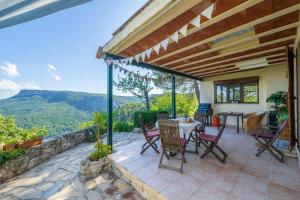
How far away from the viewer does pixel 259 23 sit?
245 centimetres

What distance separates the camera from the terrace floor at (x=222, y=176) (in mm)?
2033

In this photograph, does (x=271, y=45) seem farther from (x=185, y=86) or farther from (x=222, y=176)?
(x=185, y=86)

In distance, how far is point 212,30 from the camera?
105 inches

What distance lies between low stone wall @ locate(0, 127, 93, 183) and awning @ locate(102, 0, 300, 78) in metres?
3.11

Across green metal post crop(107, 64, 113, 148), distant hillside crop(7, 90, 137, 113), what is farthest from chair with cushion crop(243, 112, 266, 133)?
distant hillside crop(7, 90, 137, 113)

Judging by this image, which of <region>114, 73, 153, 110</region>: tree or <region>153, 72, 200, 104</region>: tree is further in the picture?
<region>153, 72, 200, 104</region>: tree

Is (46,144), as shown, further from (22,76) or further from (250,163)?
(22,76)

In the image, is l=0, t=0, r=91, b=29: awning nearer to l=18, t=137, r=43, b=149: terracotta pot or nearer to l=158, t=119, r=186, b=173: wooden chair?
l=158, t=119, r=186, b=173: wooden chair

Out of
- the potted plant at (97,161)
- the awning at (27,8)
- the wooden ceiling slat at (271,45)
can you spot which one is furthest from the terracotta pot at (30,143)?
the wooden ceiling slat at (271,45)

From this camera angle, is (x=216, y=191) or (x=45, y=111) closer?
(x=216, y=191)

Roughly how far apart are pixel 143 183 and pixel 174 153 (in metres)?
1.23

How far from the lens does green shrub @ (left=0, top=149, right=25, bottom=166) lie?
316 centimetres

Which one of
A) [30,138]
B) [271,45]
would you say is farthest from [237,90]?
[30,138]

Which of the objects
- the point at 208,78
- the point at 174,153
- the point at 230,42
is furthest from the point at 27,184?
the point at 208,78
